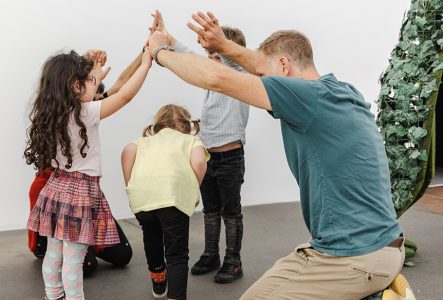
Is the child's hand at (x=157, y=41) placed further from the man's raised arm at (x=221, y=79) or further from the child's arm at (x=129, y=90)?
the child's arm at (x=129, y=90)

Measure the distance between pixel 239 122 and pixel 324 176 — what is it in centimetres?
208

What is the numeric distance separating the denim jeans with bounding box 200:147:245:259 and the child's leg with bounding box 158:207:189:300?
673 millimetres

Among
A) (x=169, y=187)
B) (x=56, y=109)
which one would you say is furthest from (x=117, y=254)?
(x=56, y=109)

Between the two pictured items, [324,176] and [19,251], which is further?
[19,251]

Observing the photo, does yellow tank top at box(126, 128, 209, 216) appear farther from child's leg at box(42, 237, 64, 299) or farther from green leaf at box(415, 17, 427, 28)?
green leaf at box(415, 17, 427, 28)

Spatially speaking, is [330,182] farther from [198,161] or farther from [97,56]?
[97,56]

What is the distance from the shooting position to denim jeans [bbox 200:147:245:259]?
164 inches

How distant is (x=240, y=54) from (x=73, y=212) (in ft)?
4.12

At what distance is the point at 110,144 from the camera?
6.02 meters

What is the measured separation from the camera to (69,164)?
3.41 metres

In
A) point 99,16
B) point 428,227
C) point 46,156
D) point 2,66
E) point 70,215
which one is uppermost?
point 99,16

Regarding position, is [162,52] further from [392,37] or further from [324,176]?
[392,37]

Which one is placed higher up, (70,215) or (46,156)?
(46,156)

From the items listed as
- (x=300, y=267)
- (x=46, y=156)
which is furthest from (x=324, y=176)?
(x=46, y=156)
